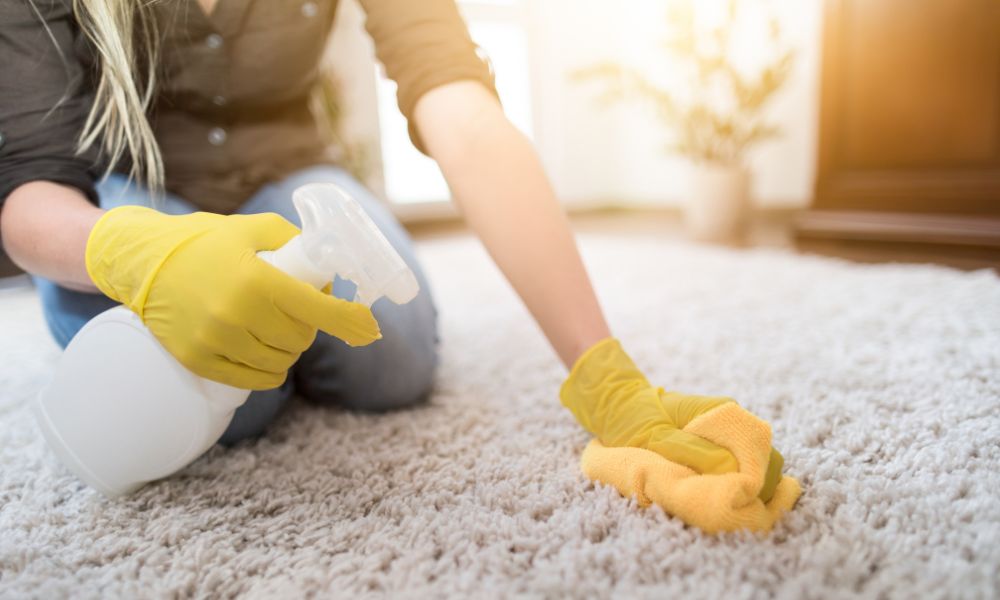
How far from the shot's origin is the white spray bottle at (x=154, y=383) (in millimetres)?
375

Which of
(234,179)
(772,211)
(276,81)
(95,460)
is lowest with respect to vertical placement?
(772,211)

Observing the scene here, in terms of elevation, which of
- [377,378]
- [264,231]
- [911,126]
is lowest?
[377,378]

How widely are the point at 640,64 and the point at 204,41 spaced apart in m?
2.22

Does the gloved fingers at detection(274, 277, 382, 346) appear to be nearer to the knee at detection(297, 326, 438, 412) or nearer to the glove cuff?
the glove cuff

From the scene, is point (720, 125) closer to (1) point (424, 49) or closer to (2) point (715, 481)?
(1) point (424, 49)

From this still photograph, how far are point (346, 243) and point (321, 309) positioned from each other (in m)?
0.04

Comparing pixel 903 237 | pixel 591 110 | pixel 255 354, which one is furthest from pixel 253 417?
pixel 591 110

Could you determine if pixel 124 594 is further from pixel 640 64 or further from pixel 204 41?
pixel 640 64

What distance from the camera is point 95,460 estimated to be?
462mm

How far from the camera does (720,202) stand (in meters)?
1.85

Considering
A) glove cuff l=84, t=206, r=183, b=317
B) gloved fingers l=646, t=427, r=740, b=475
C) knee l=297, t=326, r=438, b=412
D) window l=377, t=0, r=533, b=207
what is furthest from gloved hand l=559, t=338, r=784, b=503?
window l=377, t=0, r=533, b=207

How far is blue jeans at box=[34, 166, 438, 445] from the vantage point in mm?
584

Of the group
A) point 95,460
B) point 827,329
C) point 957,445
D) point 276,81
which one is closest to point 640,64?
point 827,329

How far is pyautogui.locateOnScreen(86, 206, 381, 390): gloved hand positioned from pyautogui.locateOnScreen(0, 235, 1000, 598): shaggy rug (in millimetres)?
127
